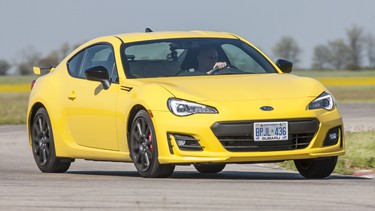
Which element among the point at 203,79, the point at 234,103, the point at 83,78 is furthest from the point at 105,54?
the point at 234,103

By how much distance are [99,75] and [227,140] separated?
5.91 ft

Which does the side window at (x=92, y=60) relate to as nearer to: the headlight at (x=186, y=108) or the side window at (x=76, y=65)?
the side window at (x=76, y=65)

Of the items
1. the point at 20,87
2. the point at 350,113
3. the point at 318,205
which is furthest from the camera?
the point at 20,87

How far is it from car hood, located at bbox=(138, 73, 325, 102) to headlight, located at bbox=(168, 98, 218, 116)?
54 millimetres

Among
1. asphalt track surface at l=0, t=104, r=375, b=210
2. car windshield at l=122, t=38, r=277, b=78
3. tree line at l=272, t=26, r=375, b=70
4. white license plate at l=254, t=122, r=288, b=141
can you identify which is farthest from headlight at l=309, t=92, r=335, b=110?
tree line at l=272, t=26, r=375, b=70

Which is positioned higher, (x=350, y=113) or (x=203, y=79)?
(x=203, y=79)

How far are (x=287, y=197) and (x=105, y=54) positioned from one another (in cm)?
419

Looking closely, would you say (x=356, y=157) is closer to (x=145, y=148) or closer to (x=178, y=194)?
(x=145, y=148)

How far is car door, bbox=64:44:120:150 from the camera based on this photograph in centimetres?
1193

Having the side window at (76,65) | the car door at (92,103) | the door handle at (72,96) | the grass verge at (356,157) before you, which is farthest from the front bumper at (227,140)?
the side window at (76,65)

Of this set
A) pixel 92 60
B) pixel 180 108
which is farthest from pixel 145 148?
pixel 92 60

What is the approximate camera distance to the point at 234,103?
10906 millimetres

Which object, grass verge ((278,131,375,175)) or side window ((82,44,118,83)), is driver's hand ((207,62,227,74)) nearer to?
side window ((82,44,118,83))

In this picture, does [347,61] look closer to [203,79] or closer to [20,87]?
[20,87]
